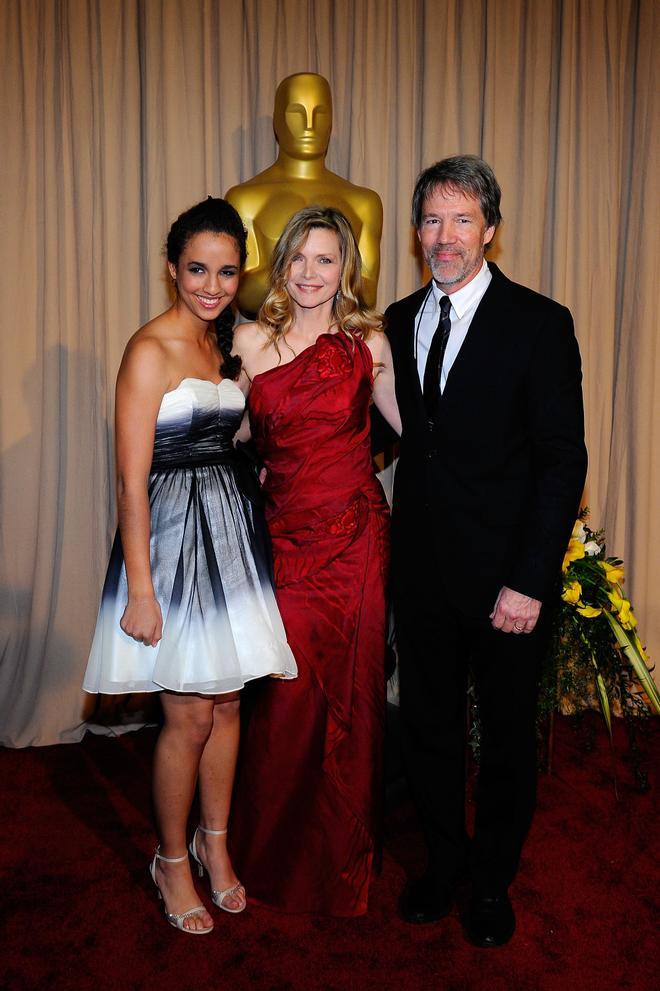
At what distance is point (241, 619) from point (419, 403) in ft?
2.24

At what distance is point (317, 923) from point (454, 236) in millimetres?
1757

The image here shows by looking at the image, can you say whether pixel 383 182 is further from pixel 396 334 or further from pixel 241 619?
pixel 241 619

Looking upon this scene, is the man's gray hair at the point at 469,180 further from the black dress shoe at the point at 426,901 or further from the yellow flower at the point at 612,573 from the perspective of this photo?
the black dress shoe at the point at 426,901

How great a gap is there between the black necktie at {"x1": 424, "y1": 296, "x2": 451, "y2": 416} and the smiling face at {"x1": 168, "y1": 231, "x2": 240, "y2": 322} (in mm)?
522

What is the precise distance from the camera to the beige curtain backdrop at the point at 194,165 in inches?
123

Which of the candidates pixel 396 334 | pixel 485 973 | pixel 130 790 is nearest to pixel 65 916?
pixel 130 790

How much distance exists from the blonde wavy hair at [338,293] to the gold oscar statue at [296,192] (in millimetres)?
324

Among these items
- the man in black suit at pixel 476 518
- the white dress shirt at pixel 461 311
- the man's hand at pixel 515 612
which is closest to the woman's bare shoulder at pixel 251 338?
the man in black suit at pixel 476 518

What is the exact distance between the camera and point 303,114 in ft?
8.91

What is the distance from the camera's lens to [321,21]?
128 inches

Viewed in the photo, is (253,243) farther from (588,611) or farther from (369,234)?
(588,611)

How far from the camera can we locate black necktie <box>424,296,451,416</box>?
2.08m

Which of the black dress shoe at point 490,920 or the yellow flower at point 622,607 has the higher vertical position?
the yellow flower at point 622,607

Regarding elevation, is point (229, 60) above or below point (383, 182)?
above
